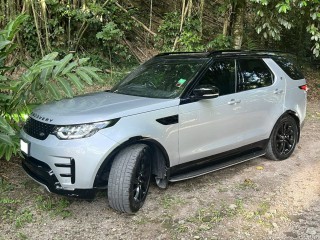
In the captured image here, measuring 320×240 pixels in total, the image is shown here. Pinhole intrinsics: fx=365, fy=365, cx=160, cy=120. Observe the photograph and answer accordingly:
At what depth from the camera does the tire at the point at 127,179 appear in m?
3.45

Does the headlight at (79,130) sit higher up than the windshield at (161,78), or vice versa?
the windshield at (161,78)

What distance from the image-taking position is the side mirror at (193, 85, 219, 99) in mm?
3967

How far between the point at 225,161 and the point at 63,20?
23.0 feet

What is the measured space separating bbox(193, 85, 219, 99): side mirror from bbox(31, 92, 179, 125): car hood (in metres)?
0.26

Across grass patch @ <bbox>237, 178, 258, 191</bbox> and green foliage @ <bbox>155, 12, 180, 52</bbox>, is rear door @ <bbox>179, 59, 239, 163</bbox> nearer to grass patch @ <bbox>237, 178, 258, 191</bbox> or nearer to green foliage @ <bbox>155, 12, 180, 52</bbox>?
grass patch @ <bbox>237, 178, 258, 191</bbox>

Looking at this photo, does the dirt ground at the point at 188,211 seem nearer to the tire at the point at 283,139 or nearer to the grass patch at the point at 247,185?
the grass patch at the point at 247,185

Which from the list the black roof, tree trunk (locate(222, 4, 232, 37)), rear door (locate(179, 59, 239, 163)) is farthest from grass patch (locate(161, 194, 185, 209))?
tree trunk (locate(222, 4, 232, 37))

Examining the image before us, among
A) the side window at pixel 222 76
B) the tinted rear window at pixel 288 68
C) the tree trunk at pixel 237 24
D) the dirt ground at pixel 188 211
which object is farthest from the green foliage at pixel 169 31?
the dirt ground at pixel 188 211

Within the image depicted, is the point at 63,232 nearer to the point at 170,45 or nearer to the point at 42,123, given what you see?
the point at 42,123

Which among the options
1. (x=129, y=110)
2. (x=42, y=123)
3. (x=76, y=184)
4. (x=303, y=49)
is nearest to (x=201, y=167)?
(x=129, y=110)

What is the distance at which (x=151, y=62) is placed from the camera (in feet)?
16.0

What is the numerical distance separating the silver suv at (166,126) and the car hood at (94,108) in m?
0.01

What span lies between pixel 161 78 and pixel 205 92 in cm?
68

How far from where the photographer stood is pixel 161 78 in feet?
14.4
